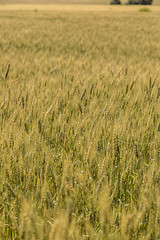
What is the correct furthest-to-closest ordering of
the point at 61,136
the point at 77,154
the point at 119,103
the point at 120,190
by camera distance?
1. the point at 119,103
2. the point at 61,136
3. the point at 77,154
4. the point at 120,190

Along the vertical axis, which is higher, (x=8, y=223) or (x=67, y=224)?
(x=67, y=224)

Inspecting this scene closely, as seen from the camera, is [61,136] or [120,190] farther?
[61,136]

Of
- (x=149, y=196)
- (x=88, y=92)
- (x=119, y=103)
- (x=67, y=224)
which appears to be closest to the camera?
(x=67, y=224)

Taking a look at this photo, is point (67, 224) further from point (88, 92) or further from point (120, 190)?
point (88, 92)

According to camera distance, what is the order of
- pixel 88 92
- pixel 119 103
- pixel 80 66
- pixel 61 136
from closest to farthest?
pixel 61 136
pixel 119 103
pixel 88 92
pixel 80 66

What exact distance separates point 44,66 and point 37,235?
8.05 ft

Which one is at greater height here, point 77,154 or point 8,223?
point 77,154

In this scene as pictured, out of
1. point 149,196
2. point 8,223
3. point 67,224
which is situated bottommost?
point 8,223

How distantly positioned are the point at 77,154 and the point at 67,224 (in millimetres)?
525

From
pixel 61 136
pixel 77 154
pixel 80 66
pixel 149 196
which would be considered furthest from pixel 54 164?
pixel 80 66

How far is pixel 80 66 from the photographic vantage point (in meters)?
2.84

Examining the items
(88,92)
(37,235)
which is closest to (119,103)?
(88,92)

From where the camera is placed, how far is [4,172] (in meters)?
0.87

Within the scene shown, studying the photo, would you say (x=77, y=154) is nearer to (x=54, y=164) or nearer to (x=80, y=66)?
(x=54, y=164)
